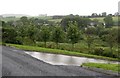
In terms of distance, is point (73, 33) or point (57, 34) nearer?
point (73, 33)

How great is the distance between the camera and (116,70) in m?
18.2

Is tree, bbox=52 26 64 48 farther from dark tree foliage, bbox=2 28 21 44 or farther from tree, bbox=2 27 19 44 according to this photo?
tree, bbox=2 27 19 44

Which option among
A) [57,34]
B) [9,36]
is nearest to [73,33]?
[57,34]

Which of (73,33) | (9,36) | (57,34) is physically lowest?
(9,36)

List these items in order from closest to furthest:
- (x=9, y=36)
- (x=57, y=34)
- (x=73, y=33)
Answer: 1. (x=73, y=33)
2. (x=57, y=34)
3. (x=9, y=36)

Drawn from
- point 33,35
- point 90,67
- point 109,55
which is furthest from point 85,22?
point 90,67

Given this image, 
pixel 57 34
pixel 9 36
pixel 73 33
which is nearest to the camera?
pixel 73 33

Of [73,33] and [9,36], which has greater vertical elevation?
[73,33]

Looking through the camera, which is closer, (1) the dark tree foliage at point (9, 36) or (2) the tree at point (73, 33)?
(2) the tree at point (73, 33)

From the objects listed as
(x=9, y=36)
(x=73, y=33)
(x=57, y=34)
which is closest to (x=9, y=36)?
(x=9, y=36)

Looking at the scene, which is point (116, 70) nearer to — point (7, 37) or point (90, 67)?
point (90, 67)

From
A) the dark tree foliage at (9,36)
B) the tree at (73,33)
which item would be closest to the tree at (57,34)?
the tree at (73,33)

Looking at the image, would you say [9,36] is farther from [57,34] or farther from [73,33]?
[73,33]

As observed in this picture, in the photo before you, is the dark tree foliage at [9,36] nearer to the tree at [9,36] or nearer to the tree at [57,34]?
the tree at [9,36]
